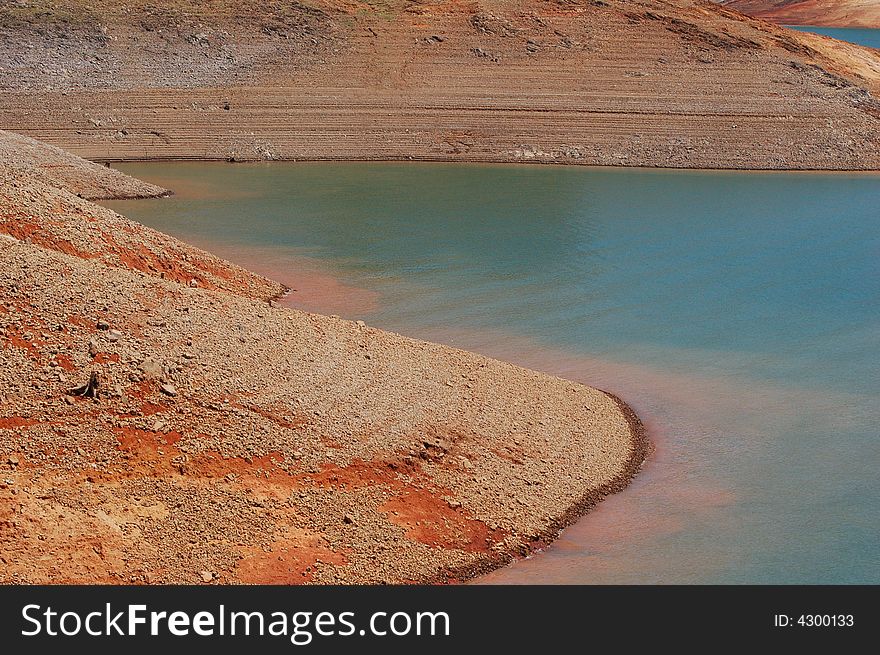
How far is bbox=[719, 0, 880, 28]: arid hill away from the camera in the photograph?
72.3m

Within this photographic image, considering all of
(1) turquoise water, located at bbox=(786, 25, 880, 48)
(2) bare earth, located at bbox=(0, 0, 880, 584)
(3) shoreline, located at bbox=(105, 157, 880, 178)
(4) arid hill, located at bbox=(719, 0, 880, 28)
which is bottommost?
(3) shoreline, located at bbox=(105, 157, 880, 178)

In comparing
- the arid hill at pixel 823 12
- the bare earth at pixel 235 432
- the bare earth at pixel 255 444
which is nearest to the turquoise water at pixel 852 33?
the arid hill at pixel 823 12

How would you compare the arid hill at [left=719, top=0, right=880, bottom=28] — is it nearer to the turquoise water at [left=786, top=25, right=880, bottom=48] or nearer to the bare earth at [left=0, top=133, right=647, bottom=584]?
the turquoise water at [left=786, top=25, right=880, bottom=48]

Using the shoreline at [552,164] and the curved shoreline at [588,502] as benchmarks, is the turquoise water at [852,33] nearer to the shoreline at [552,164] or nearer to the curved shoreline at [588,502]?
the shoreline at [552,164]

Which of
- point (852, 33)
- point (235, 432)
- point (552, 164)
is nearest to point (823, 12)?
point (852, 33)

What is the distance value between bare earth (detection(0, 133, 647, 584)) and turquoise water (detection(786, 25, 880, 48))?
56.7m

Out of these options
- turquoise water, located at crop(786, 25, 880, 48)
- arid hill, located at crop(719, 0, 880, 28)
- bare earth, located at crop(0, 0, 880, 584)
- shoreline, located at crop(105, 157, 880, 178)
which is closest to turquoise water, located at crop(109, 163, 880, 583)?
shoreline, located at crop(105, 157, 880, 178)

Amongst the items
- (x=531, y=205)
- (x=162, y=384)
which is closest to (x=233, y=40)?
(x=531, y=205)

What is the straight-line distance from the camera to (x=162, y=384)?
9.80 metres

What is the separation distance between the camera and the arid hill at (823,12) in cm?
7231

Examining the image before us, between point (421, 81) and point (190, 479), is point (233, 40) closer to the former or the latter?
point (421, 81)

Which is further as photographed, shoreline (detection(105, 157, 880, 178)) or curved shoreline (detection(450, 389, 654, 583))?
shoreline (detection(105, 157, 880, 178))

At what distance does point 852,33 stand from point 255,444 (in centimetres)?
6706

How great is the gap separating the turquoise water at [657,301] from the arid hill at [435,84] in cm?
162
